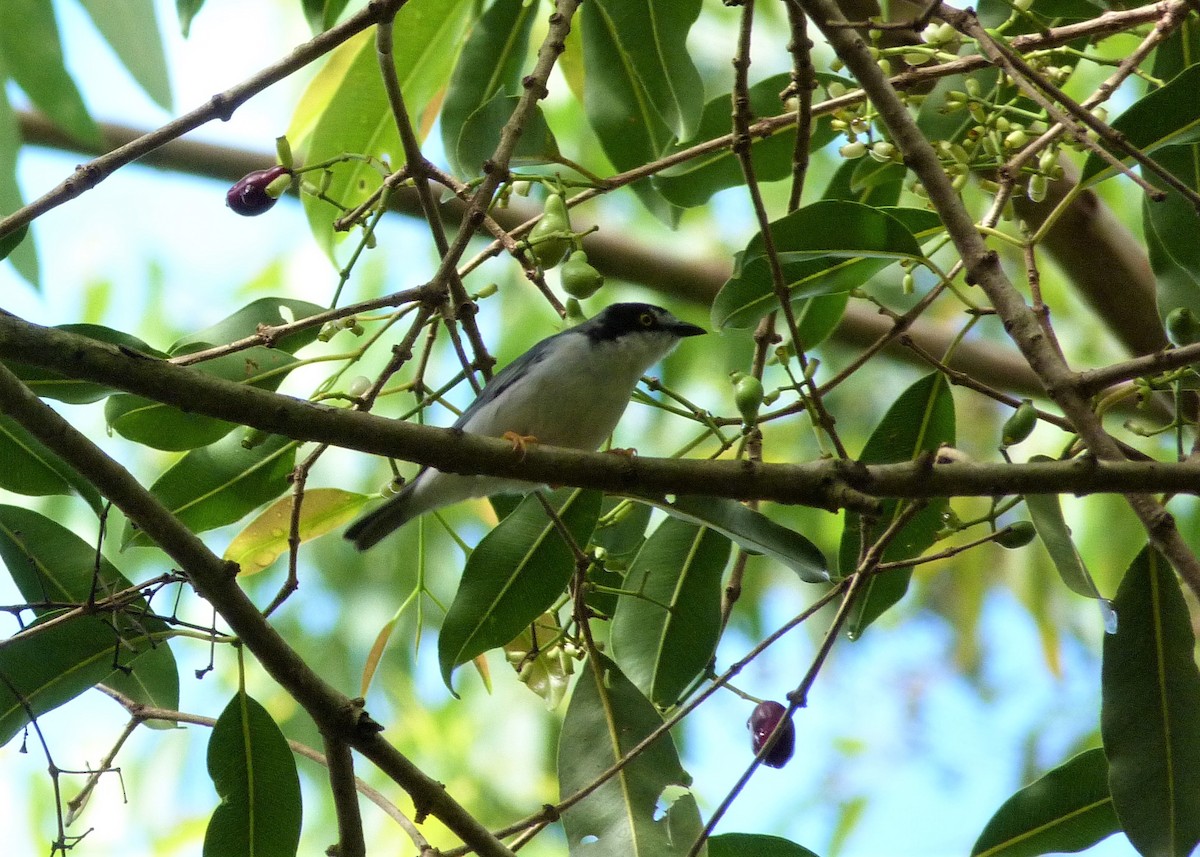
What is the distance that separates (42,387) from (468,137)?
4.13ft

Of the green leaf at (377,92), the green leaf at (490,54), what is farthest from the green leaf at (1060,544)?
the green leaf at (377,92)

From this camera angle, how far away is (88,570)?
3.24 meters

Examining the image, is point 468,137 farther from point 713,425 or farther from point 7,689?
point 7,689

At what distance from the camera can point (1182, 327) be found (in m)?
2.57

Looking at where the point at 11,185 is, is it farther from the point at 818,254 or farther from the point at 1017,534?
the point at 1017,534

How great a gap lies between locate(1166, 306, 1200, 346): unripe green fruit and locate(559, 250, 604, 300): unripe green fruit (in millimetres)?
1232

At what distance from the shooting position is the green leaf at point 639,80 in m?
3.67

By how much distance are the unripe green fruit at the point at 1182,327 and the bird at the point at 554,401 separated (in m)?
1.71

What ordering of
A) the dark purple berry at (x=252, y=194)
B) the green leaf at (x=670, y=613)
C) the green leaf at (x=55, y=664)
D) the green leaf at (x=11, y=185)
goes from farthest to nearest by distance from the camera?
the green leaf at (x=11, y=185)
the green leaf at (x=670, y=613)
the dark purple berry at (x=252, y=194)
the green leaf at (x=55, y=664)

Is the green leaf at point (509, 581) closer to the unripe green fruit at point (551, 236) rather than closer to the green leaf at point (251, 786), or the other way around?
the green leaf at point (251, 786)

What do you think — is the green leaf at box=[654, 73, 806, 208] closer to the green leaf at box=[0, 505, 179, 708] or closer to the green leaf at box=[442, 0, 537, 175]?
the green leaf at box=[442, 0, 537, 175]

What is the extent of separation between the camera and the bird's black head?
4570 millimetres

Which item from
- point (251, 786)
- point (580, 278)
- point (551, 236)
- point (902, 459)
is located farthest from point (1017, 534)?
point (251, 786)

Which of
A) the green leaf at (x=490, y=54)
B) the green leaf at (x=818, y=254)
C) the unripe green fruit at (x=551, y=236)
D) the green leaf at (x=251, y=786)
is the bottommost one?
the green leaf at (x=251, y=786)
